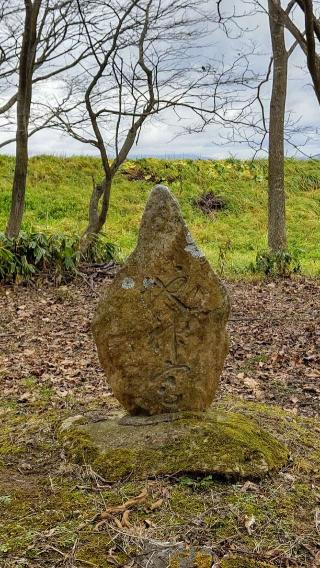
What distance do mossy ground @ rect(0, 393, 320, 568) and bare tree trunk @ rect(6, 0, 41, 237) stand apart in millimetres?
8481

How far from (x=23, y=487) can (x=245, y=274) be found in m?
10.1

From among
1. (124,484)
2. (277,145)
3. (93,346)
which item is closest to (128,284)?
(124,484)

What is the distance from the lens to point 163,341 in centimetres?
430

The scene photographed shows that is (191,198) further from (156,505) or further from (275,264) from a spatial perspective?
(156,505)

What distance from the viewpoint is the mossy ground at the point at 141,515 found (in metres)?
3.19

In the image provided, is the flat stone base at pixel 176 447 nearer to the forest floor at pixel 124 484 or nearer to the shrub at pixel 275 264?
the forest floor at pixel 124 484

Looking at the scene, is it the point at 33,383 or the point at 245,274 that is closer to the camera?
the point at 33,383

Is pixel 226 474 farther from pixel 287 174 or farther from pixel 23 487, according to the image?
pixel 287 174

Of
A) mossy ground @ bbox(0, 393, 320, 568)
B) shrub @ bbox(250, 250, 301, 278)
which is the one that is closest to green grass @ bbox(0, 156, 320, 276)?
shrub @ bbox(250, 250, 301, 278)

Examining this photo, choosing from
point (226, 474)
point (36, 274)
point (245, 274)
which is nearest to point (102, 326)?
point (226, 474)

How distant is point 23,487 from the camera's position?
3.84 m

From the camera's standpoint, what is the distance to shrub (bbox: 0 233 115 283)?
37.4 ft

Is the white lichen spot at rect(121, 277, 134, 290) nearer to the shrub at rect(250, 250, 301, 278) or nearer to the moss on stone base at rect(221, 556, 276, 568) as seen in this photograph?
the moss on stone base at rect(221, 556, 276, 568)

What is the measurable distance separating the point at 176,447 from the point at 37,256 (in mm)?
8232
